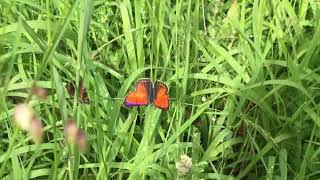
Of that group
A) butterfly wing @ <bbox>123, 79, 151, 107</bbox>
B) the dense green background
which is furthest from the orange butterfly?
the dense green background

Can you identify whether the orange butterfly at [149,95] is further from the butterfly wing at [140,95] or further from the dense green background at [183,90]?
the dense green background at [183,90]

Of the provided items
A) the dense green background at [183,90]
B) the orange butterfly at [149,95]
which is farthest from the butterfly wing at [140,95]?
the dense green background at [183,90]

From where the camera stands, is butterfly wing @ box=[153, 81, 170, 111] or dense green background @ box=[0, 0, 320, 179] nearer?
butterfly wing @ box=[153, 81, 170, 111]

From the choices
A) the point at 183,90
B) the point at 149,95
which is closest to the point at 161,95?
the point at 149,95

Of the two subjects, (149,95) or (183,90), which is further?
(183,90)

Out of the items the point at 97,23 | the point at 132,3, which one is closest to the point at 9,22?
the point at 97,23

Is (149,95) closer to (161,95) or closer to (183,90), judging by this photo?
(161,95)

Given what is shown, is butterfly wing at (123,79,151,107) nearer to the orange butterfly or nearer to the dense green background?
the orange butterfly
